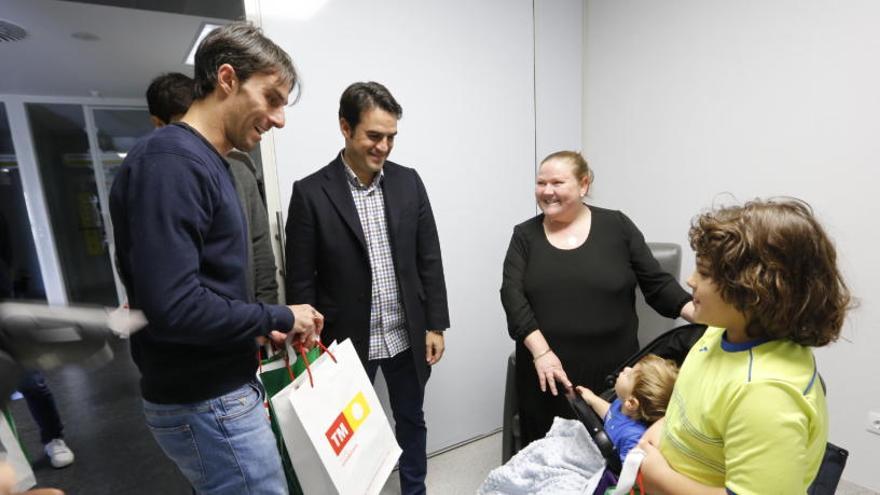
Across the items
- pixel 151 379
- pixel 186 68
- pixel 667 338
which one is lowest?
pixel 667 338

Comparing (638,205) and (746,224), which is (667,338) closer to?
(746,224)

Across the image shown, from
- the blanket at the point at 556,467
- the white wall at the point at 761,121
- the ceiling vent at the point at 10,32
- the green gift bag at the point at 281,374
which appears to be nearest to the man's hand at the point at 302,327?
the green gift bag at the point at 281,374

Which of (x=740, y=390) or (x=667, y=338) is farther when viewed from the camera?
(x=667, y=338)

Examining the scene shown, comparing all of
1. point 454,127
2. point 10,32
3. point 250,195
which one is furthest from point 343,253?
point 10,32

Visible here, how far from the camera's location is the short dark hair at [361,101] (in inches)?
53.9

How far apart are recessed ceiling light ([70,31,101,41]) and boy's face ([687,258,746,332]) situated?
3828 mm

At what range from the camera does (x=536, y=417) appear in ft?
4.96

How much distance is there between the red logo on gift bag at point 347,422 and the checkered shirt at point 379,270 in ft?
1.45

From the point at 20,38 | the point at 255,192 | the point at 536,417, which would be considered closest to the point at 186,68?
the point at 20,38

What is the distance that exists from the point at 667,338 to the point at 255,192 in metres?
1.38

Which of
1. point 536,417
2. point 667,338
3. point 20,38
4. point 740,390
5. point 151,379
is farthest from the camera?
point 20,38

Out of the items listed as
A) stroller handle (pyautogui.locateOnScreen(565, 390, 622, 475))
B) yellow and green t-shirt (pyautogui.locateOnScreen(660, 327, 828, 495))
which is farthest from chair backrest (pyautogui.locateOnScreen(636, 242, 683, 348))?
yellow and green t-shirt (pyautogui.locateOnScreen(660, 327, 828, 495))

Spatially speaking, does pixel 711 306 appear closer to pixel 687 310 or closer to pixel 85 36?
pixel 687 310

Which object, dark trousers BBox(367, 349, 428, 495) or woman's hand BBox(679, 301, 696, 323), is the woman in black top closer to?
woman's hand BBox(679, 301, 696, 323)
